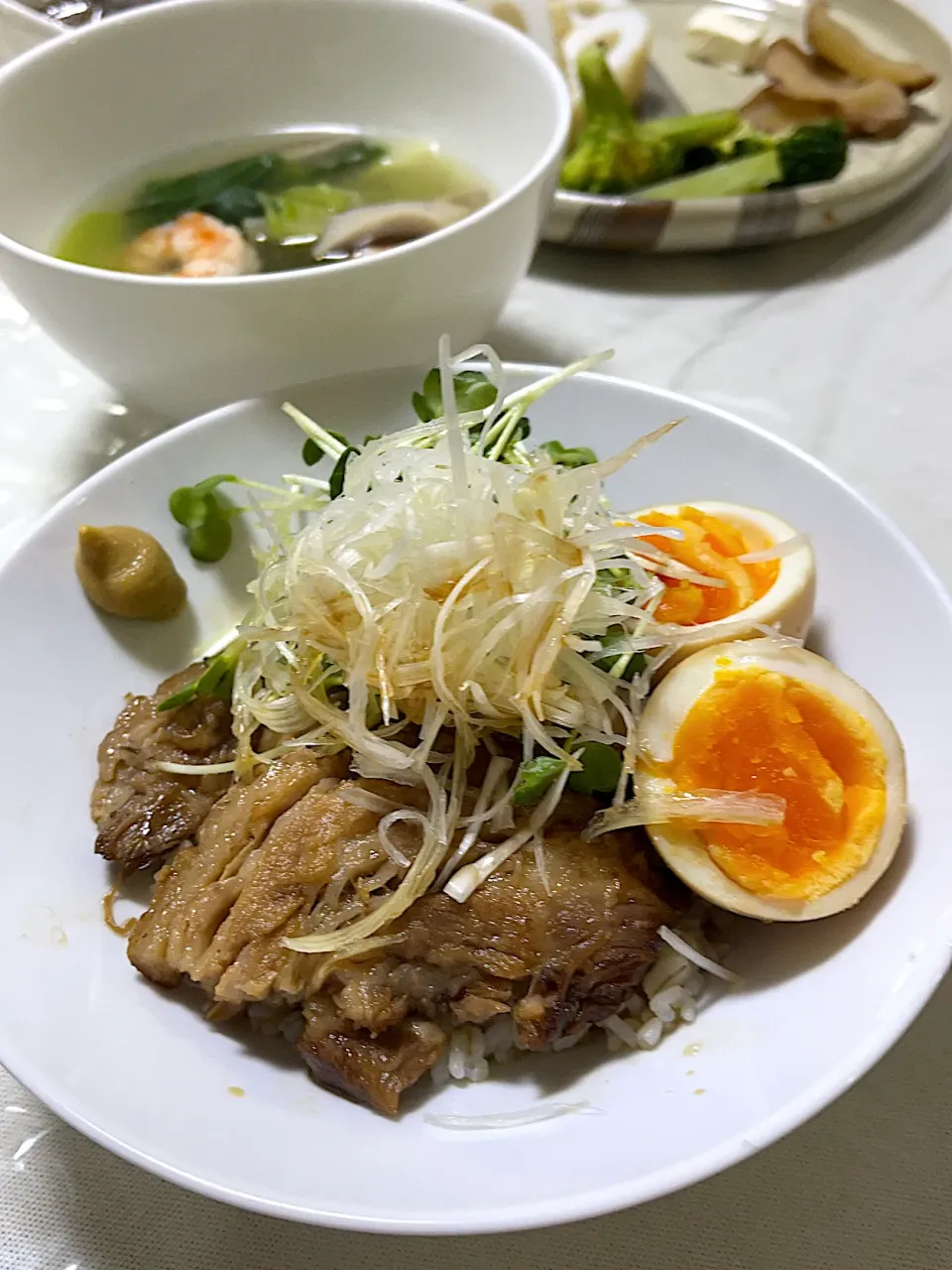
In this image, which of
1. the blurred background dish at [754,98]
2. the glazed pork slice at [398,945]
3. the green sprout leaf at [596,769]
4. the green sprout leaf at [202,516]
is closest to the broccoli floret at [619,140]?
the blurred background dish at [754,98]

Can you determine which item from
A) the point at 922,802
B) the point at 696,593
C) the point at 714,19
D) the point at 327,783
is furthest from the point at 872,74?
the point at 327,783

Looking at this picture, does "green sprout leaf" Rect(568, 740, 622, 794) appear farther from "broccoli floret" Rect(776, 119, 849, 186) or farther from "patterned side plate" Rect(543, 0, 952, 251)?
"broccoli floret" Rect(776, 119, 849, 186)

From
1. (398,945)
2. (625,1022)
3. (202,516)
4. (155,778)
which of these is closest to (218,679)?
(155,778)

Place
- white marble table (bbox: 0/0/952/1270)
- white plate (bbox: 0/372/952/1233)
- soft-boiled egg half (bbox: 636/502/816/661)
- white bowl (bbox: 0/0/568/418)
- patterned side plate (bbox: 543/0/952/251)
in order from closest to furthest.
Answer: white plate (bbox: 0/372/952/1233) → white marble table (bbox: 0/0/952/1270) → soft-boiled egg half (bbox: 636/502/816/661) → white bowl (bbox: 0/0/568/418) → patterned side plate (bbox: 543/0/952/251)

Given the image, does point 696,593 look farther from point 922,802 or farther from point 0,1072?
point 0,1072

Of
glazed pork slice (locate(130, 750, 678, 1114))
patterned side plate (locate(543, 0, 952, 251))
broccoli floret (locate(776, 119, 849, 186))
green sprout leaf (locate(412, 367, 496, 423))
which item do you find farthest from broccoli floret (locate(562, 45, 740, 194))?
glazed pork slice (locate(130, 750, 678, 1114))

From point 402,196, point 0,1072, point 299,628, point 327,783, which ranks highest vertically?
point 402,196

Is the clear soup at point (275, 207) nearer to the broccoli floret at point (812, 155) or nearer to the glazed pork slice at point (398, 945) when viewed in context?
the broccoli floret at point (812, 155)
